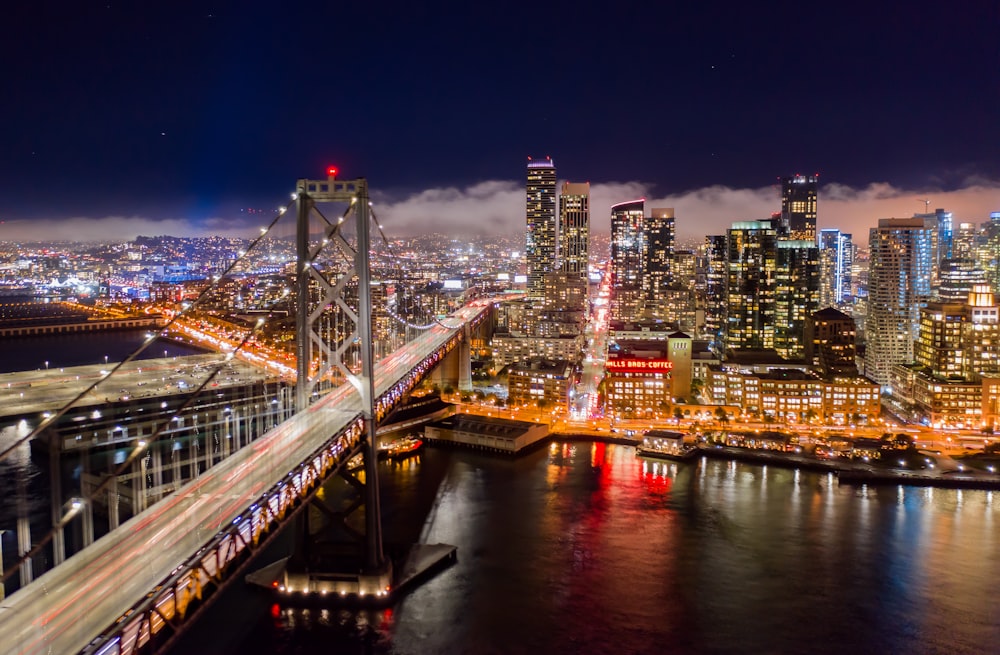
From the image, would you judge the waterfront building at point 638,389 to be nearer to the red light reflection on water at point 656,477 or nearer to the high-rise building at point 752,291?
the red light reflection on water at point 656,477

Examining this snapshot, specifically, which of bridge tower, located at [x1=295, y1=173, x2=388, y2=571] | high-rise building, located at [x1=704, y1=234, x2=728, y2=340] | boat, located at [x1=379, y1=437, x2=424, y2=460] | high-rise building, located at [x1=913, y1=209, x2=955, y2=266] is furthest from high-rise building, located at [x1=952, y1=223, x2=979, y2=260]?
bridge tower, located at [x1=295, y1=173, x2=388, y2=571]

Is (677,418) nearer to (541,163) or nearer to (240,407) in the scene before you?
(240,407)

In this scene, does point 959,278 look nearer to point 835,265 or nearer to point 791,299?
point 791,299

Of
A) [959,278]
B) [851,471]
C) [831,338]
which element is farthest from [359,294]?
[959,278]

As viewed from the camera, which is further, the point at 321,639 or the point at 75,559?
the point at 321,639

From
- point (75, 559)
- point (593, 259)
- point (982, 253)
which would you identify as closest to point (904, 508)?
point (75, 559)

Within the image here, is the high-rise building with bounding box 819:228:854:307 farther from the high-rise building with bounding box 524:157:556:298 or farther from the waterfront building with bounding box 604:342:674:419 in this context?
the waterfront building with bounding box 604:342:674:419
